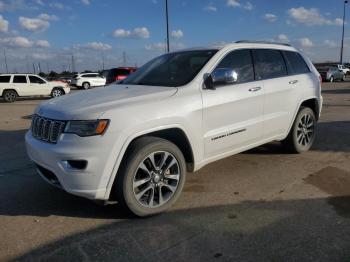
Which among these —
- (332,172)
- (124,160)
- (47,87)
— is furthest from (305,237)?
(47,87)

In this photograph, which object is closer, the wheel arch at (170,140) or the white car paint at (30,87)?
the wheel arch at (170,140)

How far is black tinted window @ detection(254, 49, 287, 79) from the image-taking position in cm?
563

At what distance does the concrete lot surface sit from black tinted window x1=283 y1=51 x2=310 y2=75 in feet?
4.80

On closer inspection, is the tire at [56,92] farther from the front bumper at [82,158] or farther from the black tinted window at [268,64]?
the front bumper at [82,158]

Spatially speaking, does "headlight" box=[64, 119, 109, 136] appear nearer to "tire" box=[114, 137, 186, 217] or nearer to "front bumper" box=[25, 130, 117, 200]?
"front bumper" box=[25, 130, 117, 200]

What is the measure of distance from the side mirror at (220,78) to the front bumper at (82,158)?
1.53m

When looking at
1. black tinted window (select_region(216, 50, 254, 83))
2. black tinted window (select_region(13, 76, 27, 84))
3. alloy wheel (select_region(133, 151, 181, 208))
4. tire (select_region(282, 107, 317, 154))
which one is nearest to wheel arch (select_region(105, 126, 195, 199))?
alloy wheel (select_region(133, 151, 181, 208))

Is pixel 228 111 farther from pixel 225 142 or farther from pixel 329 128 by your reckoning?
pixel 329 128

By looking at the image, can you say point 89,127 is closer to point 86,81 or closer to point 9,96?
point 9,96

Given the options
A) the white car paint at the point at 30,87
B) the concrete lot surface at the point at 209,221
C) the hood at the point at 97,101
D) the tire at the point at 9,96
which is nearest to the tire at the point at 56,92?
the white car paint at the point at 30,87

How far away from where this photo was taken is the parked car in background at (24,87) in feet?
77.3

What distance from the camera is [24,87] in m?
24.2

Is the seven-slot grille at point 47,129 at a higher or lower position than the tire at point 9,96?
higher

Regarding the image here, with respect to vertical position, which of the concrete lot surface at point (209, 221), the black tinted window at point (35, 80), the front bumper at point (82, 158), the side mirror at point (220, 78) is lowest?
the concrete lot surface at point (209, 221)
